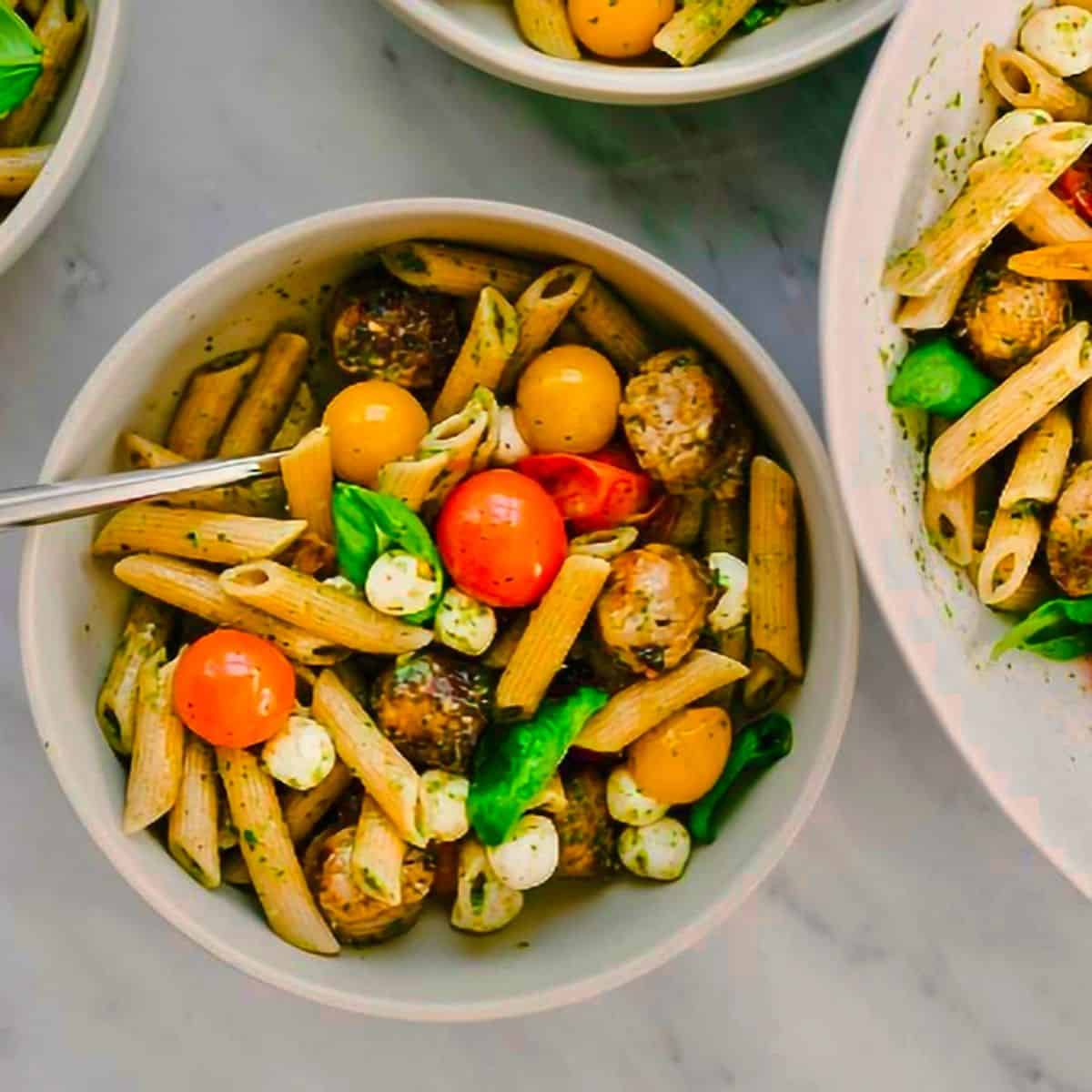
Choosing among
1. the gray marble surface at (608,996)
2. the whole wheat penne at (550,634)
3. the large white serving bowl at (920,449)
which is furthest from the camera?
the gray marble surface at (608,996)

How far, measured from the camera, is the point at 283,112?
47.3 inches

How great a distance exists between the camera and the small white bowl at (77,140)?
1.01m

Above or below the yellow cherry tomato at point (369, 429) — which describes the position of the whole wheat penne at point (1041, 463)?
above

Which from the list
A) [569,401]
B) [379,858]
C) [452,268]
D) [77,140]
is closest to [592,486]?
[569,401]

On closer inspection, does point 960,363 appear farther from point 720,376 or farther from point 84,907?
point 84,907

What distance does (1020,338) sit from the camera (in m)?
0.99

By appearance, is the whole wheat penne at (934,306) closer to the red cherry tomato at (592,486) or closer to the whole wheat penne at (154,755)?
the red cherry tomato at (592,486)

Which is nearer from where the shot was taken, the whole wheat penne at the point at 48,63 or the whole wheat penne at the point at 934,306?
the whole wheat penne at the point at 934,306

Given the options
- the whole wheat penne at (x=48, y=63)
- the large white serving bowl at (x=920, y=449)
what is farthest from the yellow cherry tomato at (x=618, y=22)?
the whole wheat penne at (x=48, y=63)

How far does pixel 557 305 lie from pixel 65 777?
0.41 m

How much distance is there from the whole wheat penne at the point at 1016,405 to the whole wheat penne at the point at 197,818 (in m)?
0.48

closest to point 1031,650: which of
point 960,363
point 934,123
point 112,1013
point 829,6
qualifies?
point 960,363

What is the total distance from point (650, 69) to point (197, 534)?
15.8 inches

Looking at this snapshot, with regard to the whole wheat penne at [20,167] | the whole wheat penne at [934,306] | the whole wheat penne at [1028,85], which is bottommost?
the whole wheat penne at [20,167]
